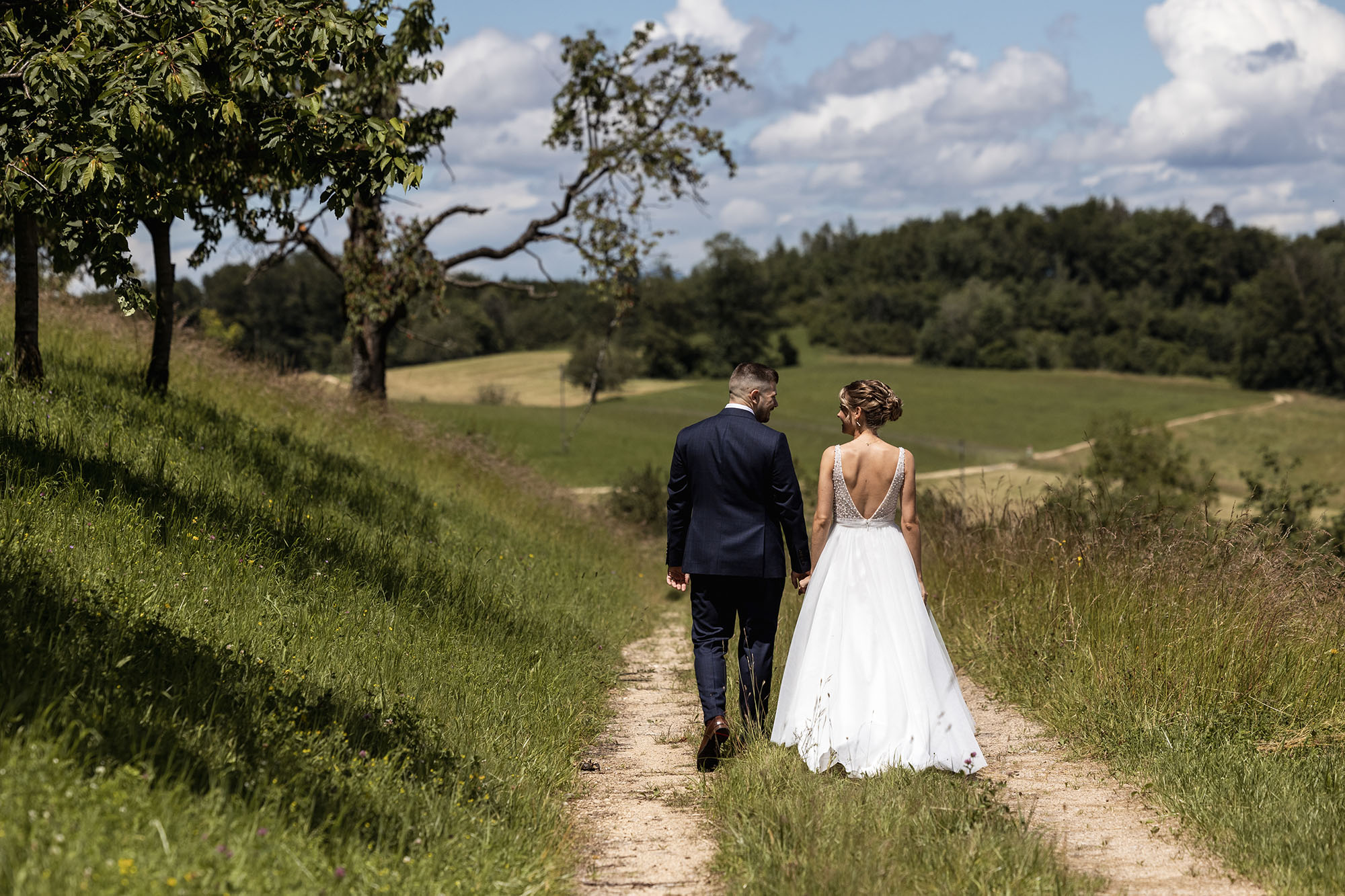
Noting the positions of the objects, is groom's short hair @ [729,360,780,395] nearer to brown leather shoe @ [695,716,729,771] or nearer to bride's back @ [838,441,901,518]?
bride's back @ [838,441,901,518]

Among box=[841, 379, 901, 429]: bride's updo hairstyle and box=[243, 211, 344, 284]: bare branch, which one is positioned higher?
box=[243, 211, 344, 284]: bare branch

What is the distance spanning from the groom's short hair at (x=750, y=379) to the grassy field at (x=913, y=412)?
75.1 ft

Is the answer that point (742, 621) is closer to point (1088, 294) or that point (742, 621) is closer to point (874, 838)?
point (874, 838)

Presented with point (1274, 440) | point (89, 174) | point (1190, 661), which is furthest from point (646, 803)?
point (1274, 440)

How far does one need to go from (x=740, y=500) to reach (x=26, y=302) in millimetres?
7563

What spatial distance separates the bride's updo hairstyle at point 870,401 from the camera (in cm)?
593

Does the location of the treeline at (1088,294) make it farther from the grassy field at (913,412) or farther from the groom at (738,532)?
the groom at (738,532)

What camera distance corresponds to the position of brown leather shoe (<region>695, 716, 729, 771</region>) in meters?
5.61

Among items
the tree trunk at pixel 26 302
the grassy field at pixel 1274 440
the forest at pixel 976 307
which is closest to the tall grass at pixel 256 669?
the tree trunk at pixel 26 302

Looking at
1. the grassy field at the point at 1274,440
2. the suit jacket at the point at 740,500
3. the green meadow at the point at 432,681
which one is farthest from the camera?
the grassy field at the point at 1274,440

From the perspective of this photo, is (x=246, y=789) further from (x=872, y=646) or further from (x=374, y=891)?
(x=872, y=646)

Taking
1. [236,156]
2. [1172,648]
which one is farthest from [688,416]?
[1172,648]

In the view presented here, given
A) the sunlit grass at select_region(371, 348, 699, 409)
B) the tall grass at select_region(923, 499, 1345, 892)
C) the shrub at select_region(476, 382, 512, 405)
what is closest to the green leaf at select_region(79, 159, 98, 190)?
the tall grass at select_region(923, 499, 1345, 892)

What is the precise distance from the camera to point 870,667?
18.7 ft
